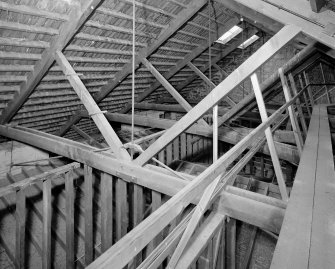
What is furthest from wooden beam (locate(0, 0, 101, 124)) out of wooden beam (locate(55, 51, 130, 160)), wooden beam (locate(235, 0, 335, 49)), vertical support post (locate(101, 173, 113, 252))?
wooden beam (locate(235, 0, 335, 49))

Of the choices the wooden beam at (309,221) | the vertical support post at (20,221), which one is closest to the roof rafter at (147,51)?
the vertical support post at (20,221)

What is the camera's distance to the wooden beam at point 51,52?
332 cm

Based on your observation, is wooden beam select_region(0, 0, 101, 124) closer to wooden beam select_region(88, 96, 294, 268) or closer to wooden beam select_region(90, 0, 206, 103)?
wooden beam select_region(90, 0, 206, 103)

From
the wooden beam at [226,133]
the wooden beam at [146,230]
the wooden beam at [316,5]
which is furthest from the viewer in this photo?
the wooden beam at [226,133]

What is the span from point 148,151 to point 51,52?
238 cm

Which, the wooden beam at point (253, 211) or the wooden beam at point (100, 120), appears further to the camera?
the wooden beam at point (100, 120)

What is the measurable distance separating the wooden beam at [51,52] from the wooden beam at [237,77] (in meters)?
2.13

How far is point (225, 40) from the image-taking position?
790 centimetres

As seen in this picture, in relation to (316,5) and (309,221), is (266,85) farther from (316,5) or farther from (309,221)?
(309,221)

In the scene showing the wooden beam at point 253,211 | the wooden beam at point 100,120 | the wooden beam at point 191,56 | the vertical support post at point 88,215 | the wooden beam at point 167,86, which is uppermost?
the wooden beam at point 191,56

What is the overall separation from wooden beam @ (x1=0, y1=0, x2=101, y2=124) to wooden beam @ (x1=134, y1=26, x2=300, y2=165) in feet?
6.98

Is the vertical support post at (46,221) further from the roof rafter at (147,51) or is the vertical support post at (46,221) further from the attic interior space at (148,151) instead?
the roof rafter at (147,51)

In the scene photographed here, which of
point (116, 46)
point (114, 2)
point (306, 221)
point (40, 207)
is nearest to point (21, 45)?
point (114, 2)

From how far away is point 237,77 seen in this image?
87.1 inches
